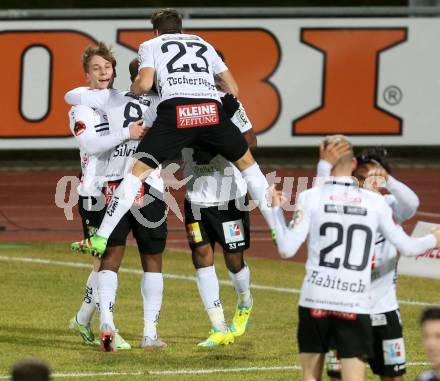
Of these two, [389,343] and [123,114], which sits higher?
[123,114]

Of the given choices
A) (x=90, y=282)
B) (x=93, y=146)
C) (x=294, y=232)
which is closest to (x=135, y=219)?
(x=93, y=146)

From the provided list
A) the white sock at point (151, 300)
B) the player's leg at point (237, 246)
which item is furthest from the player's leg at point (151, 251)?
the player's leg at point (237, 246)

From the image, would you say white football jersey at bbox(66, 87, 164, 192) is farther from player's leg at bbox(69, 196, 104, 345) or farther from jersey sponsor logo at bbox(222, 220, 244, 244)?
jersey sponsor logo at bbox(222, 220, 244, 244)

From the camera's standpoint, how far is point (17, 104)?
941 inches

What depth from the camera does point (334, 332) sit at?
28.1 ft

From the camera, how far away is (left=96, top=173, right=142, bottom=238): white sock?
444 inches

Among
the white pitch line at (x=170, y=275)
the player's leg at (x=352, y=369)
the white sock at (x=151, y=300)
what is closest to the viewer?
the player's leg at (x=352, y=369)

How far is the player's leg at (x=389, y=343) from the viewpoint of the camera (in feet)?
29.7

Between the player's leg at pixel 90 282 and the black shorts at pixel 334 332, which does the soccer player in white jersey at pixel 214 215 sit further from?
the black shorts at pixel 334 332

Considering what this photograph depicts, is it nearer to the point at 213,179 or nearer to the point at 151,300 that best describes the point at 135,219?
the point at 151,300

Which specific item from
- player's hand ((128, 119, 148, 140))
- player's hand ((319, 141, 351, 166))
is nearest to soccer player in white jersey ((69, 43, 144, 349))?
player's hand ((128, 119, 148, 140))

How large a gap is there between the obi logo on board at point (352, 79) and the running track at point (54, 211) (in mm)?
1070

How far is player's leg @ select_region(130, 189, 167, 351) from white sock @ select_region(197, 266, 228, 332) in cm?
42

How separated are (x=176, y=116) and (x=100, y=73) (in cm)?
95
